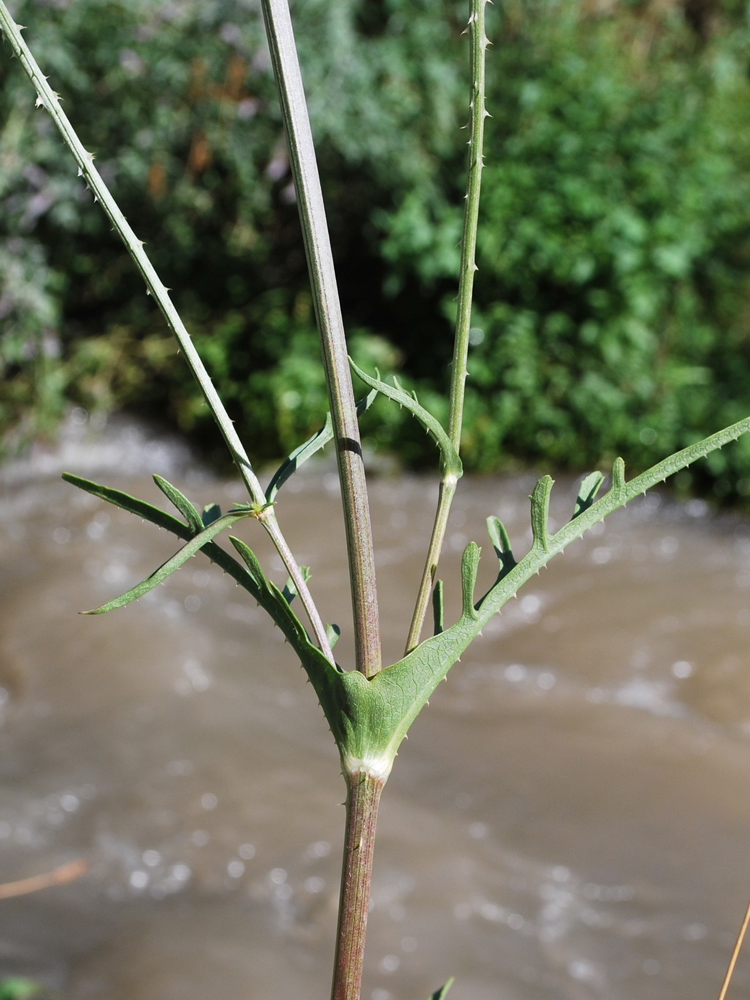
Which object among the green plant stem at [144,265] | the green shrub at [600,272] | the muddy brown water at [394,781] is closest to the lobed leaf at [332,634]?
the green plant stem at [144,265]

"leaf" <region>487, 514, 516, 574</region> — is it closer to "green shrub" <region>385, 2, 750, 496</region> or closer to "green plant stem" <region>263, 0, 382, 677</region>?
"green plant stem" <region>263, 0, 382, 677</region>

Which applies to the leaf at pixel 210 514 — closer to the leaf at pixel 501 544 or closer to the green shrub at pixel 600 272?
the leaf at pixel 501 544

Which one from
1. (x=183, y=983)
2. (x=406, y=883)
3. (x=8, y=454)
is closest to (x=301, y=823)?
(x=406, y=883)

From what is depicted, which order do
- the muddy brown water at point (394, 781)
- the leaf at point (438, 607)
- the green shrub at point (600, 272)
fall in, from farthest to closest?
the green shrub at point (600, 272) < the muddy brown water at point (394, 781) < the leaf at point (438, 607)

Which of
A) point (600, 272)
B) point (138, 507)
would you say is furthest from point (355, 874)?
point (600, 272)

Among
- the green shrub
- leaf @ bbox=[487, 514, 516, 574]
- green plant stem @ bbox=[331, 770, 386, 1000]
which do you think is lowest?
green plant stem @ bbox=[331, 770, 386, 1000]

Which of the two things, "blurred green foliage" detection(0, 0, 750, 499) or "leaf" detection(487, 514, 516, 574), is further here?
"blurred green foliage" detection(0, 0, 750, 499)

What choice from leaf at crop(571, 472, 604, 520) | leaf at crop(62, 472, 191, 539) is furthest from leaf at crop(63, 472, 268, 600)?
leaf at crop(571, 472, 604, 520)
